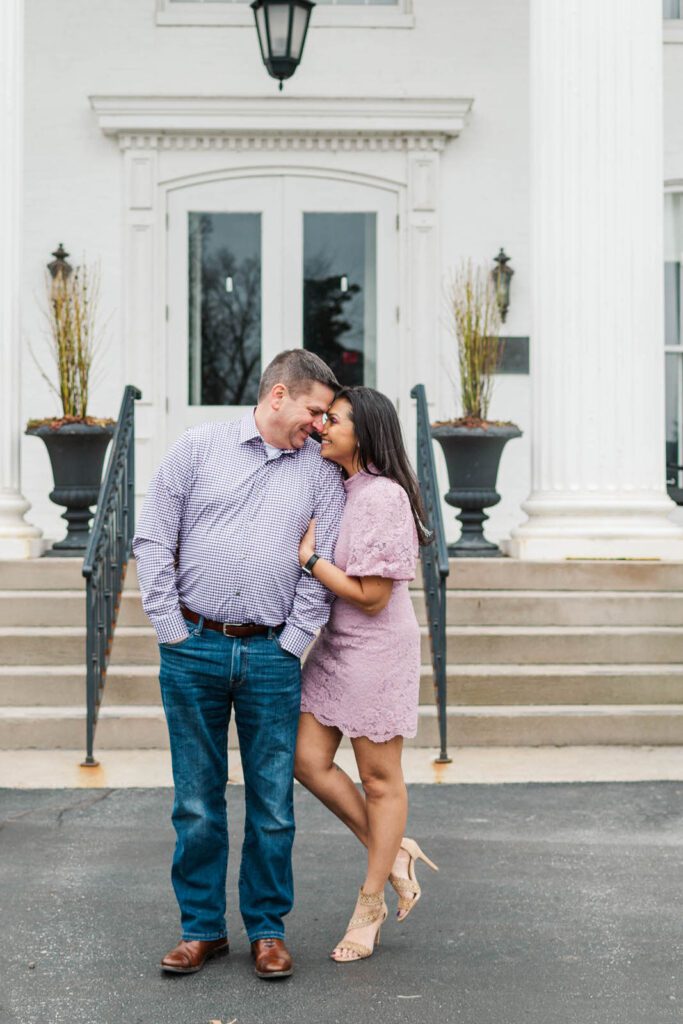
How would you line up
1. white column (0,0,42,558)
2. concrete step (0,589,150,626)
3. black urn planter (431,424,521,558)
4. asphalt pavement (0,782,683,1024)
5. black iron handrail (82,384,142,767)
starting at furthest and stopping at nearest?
black urn planter (431,424,521,558), white column (0,0,42,558), concrete step (0,589,150,626), black iron handrail (82,384,142,767), asphalt pavement (0,782,683,1024)

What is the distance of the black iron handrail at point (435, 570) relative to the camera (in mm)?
7102

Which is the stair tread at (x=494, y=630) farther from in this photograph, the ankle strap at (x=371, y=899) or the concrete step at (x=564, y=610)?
the ankle strap at (x=371, y=899)

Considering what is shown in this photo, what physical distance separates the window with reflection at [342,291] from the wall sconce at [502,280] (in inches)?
39.3

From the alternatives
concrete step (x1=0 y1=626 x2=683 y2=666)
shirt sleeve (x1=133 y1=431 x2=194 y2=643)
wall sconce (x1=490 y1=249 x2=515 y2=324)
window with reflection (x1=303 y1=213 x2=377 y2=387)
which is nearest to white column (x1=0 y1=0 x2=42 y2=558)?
concrete step (x1=0 y1=626 x2=683 y2=666)

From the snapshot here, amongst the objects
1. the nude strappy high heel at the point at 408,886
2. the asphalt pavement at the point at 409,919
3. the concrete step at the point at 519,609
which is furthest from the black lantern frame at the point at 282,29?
the nude strappy high heel at the point at 408,886

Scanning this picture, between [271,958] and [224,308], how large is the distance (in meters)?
8.17

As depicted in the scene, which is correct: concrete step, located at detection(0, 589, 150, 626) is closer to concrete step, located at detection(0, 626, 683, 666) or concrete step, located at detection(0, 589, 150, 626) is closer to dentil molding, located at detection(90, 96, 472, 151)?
concrete step, located at detection(0, 626, 683, 666)

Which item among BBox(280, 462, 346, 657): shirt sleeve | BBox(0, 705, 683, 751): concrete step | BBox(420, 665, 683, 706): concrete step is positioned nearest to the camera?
BBox(280, 462, 346, 657): shirt sleeve

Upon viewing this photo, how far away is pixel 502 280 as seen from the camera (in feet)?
37.3

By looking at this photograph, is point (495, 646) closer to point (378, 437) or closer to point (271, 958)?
point (378, 437)

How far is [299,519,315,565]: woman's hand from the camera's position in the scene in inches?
162

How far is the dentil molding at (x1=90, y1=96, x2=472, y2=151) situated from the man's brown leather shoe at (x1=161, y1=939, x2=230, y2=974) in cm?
845

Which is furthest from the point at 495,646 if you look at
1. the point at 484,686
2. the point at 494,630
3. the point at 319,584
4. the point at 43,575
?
the point at 319,584

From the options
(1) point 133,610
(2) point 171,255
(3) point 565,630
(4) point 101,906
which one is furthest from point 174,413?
(4) point 101,906
